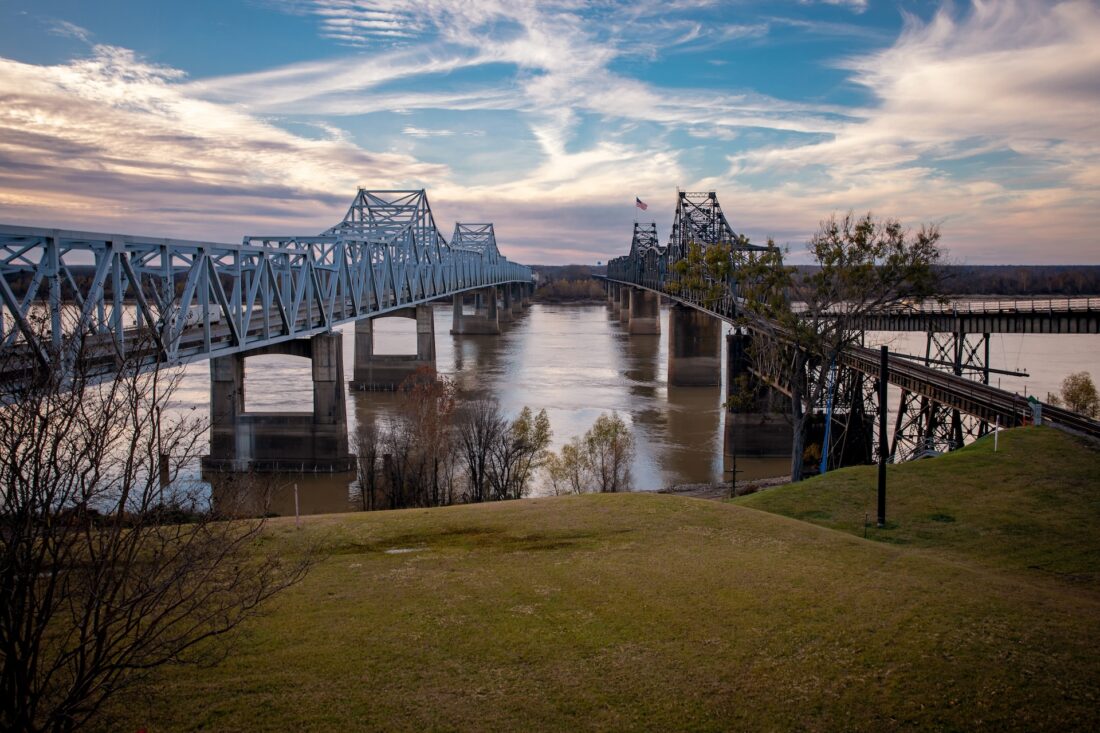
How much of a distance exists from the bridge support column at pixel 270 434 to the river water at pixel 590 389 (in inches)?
46.4

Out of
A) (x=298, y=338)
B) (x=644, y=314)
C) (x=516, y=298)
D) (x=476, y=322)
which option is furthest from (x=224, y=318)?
(x=516, y=298)

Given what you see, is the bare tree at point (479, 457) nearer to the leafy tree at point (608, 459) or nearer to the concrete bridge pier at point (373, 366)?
the leafy tree at point (608, 459)

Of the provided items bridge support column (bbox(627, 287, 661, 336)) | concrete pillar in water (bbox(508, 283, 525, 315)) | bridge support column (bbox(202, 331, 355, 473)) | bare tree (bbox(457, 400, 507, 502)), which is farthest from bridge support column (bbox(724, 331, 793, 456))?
concrete pillar in water (bbox(508, 283, 525, 315))

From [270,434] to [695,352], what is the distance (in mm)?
34747

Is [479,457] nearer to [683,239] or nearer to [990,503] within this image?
[990,503]

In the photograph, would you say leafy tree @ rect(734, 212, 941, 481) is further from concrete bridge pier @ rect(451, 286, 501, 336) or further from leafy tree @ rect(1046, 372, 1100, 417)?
concrete bridge pier @ rect(451, 286, 501, 336)

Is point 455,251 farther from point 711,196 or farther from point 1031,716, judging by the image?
point 1031,716

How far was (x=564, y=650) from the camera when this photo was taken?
9695 mm

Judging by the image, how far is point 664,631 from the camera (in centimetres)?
1023

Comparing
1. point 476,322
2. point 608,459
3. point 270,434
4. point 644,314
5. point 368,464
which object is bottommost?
point 608,459

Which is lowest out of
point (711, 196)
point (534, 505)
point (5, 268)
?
point (534, 505)

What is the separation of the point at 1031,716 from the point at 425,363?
2145 inches

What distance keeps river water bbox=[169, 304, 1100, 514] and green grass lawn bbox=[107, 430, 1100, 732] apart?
990 centimetres

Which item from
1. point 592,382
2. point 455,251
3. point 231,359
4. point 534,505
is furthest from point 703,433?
point 455,251
